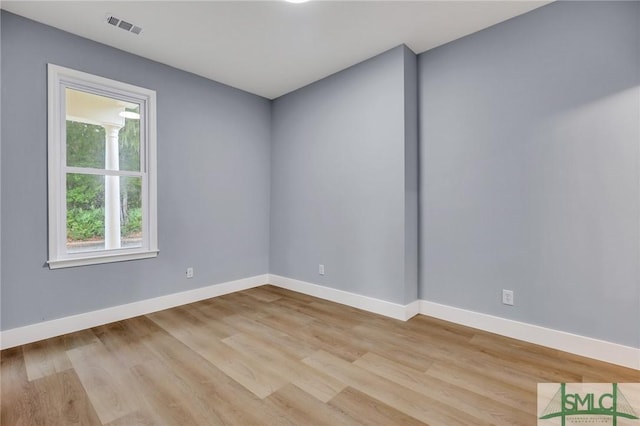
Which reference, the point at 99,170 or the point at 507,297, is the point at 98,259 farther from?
the point at 507,297

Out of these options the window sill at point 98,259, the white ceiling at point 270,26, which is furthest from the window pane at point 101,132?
the window sill at point 98,259

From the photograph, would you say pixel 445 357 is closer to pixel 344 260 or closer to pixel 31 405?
pixel 344 260

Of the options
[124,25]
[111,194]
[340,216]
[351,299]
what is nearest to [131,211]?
[111,194]

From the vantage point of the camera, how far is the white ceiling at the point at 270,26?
7.72ft

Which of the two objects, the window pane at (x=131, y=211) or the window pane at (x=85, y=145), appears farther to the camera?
the window pane at (x=131, y=211)

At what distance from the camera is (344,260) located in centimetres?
344

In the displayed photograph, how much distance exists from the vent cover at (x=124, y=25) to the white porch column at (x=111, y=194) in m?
0.95

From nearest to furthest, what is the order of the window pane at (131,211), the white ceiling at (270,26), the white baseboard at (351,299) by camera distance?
1. the white ceiling at (270,26)
2. the white baseboard at (351,299)
3. the window pane at (131,211)

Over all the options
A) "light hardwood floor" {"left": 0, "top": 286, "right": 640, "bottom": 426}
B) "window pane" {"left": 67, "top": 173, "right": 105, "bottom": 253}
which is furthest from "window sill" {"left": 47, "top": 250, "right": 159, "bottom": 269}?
"light hardwood floor" {"left": 0, "top": 286, "right": 640, "bottom": 426}

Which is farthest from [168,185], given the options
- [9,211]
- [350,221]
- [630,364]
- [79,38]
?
[630,364]

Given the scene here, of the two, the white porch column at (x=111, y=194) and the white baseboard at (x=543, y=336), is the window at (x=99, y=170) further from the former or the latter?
the white baseboard at (x=543, y=336)

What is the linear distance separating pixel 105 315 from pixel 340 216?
2.59 meters

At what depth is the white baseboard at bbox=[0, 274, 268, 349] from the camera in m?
2.39

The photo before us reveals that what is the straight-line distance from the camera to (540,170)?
2.39m
